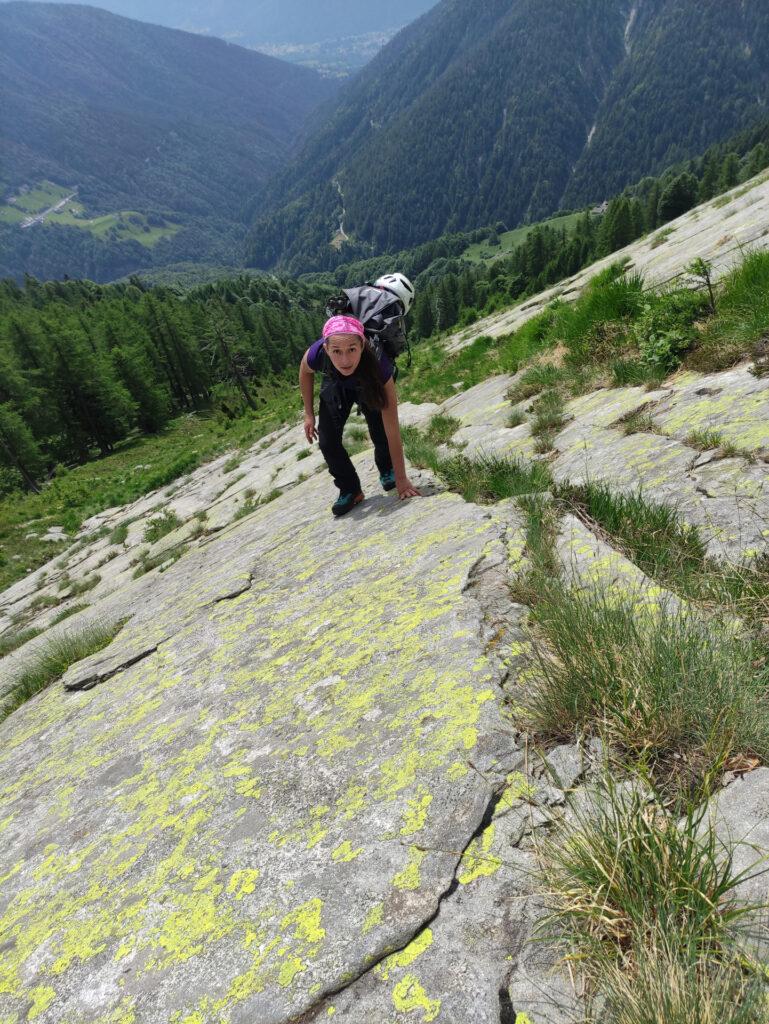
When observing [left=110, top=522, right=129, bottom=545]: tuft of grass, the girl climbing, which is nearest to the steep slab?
the girl climbing

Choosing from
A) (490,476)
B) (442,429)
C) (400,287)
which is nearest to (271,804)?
(490,476)

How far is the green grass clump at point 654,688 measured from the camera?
177 centimetres

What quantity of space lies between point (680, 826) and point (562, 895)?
0.48 m

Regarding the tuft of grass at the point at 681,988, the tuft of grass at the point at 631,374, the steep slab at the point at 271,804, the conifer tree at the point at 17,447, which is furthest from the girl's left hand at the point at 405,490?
the conifer tree at the point at 17,447

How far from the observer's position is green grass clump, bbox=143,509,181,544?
1224 centimetres

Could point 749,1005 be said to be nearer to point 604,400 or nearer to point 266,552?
point 266,552

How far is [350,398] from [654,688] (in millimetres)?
4846

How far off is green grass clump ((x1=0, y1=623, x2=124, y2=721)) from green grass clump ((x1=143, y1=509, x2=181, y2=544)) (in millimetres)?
6762

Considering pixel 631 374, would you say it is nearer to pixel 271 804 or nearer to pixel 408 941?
pixel 271 804

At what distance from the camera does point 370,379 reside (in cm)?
541

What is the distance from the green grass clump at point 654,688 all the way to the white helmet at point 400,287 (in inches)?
187

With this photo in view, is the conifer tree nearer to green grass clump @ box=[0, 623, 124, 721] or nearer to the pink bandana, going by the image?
green grass clump @ box=[0, 623, 124, 721]

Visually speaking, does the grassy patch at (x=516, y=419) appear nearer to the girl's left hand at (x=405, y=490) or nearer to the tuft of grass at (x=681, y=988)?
the girl's left hand at (x=405, y=490)

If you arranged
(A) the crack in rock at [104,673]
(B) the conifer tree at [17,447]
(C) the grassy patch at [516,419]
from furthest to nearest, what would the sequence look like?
(B) the conifer tree at [17,447] → (C) the grassy patch at [516,419] → (A) the crack in rock at [104,673]
